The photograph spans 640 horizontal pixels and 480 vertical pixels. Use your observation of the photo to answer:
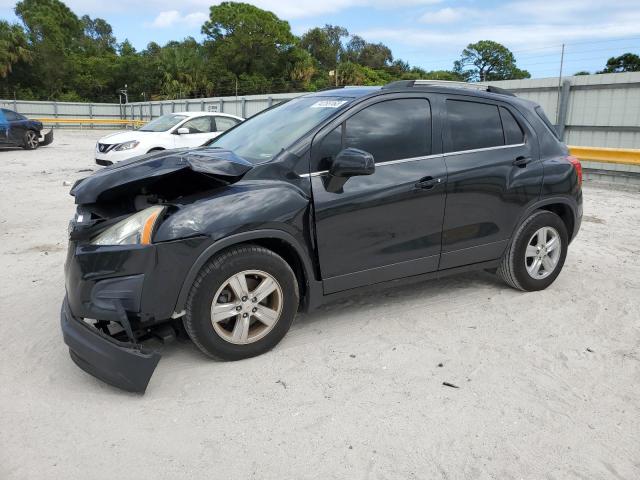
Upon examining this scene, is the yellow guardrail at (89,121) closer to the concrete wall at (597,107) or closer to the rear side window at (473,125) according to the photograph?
the concrete wall at (597,107)

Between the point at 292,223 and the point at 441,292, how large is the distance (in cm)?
195

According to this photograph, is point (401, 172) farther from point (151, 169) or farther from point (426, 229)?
point (151, 169)

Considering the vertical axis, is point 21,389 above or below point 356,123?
below

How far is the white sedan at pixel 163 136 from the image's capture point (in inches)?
469

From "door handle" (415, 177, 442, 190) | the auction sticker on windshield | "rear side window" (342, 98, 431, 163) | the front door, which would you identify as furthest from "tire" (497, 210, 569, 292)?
the auction sticker on windshield

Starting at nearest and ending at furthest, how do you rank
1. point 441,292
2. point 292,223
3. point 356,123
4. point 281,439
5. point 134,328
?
point 281,439 < point 134,328 < point 292,223 < point 356,123 < point 441,292

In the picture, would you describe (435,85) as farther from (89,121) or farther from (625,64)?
(625,64)

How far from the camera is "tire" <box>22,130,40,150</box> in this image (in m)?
18.3

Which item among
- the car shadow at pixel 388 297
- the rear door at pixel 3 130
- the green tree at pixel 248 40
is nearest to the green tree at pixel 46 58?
the green tree at pixel 248 40

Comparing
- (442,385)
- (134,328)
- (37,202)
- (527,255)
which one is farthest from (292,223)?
(37,202)

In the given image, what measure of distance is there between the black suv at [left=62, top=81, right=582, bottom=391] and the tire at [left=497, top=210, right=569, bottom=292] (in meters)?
0.01

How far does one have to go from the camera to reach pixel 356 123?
3.81m

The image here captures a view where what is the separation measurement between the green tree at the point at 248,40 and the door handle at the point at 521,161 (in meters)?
63.9

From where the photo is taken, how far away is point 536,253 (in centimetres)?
475
